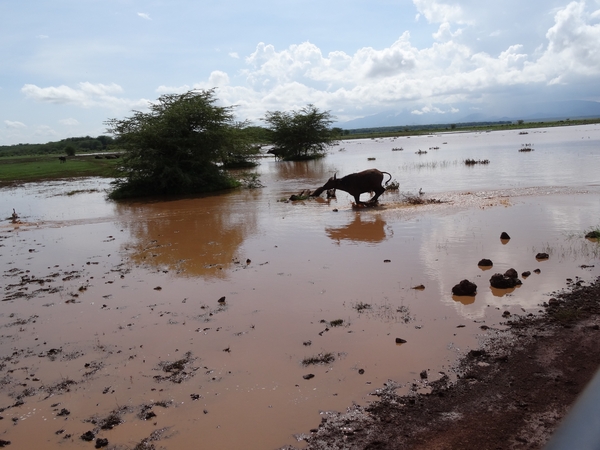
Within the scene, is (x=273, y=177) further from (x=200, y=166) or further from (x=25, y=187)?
(x=25, y=187)

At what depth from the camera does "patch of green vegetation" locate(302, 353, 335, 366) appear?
5.29 m

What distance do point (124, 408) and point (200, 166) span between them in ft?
59.2

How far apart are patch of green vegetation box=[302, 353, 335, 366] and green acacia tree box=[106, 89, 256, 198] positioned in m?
16.3

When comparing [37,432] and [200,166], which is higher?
[200,166]

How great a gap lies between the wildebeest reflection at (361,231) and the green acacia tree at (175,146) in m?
10.2

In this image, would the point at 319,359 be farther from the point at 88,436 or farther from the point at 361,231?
the point at 361,231

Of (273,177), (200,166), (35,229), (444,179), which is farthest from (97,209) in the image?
(444,179)

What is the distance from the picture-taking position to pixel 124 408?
4652mm

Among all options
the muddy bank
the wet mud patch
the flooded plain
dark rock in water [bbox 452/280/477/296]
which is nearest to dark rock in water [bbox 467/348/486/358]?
the muddy bank

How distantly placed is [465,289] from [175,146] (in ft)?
53.6

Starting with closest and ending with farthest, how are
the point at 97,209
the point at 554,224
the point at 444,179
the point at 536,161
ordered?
the point at 554,224
the point at 97,209
the point at 444,179
the point at 536,161

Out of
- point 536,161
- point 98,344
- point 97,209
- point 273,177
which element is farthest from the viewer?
point 273,177

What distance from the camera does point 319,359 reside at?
534 centimetres

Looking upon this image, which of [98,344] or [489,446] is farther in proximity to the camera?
[98,344]
